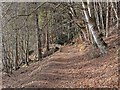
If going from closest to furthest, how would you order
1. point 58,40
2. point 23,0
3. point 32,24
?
point 23,0 → point 32,24 → point 58,40

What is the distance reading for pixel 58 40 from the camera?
46.4m

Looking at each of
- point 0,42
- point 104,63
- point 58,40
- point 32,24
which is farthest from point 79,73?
point 58,40

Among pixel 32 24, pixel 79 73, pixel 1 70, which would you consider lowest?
pixel 1 70

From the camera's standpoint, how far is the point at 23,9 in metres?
29.0

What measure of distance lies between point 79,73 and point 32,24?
21478 millimetres

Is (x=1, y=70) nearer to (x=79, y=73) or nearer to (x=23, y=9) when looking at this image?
(x=23, y=9)

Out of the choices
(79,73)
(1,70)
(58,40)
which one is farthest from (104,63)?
(58,40)

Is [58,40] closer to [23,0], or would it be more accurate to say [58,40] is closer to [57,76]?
[23,0]

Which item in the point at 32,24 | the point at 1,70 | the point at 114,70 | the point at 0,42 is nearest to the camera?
the point at 114,70

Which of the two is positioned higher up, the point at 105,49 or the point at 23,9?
the point at 23,9

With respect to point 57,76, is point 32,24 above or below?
above

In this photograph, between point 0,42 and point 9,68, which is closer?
point 0,42

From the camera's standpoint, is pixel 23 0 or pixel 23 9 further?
pixel 23 9

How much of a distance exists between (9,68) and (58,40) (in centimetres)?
1561
